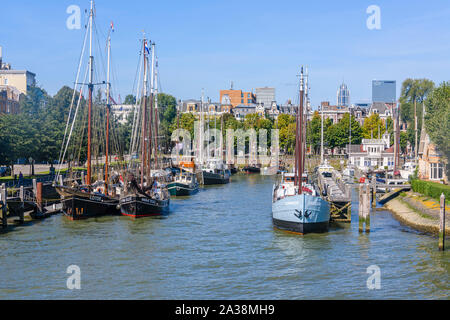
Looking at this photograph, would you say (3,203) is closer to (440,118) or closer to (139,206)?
(139,206)

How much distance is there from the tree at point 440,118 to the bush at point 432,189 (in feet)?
12.1

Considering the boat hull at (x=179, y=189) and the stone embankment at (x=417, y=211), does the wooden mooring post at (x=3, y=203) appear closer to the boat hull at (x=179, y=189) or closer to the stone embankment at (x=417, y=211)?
the boat hull at (x=179, y=189)

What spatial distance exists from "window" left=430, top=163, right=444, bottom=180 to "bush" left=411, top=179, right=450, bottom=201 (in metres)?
6.24

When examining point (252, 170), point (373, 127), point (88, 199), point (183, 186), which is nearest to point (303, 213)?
point (88, 199)

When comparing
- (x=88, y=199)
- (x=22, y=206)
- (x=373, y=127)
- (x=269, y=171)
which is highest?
(x=373, y=127)

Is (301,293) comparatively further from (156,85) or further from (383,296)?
(156,85)

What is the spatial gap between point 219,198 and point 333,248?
3239 cm

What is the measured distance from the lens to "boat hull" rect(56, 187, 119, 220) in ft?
144

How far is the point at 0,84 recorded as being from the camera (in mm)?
124375

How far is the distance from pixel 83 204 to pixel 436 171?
4268 centimetres

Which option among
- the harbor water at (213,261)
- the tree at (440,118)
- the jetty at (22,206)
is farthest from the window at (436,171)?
the jetty at (22,206)

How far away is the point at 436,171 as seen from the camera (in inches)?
2483

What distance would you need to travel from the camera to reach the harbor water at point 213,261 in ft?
83.8
